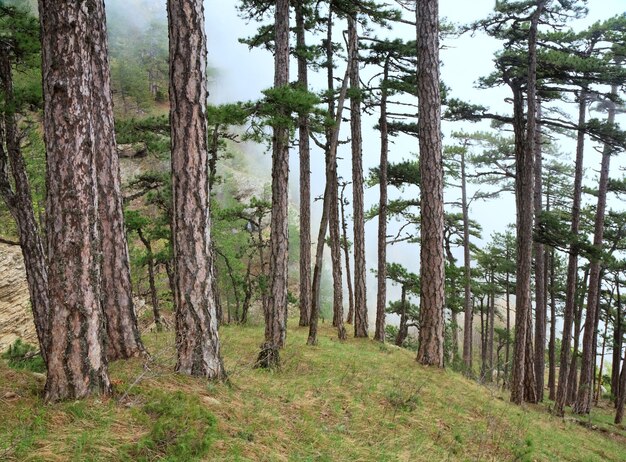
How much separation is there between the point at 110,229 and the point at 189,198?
140 cm

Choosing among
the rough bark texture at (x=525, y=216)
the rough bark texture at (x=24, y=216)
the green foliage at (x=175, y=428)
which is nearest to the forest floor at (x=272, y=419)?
the green foliage at (x=175, y=428)

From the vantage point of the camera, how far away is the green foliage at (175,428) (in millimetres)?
2904

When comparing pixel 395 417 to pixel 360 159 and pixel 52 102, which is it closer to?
pixel 52 102

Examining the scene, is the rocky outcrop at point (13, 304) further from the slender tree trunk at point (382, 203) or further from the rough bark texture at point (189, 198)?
the rough bark texture at point (189, 198)

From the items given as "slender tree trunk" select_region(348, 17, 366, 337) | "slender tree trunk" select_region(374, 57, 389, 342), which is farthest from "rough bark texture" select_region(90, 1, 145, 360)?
"slender tree trunk" select_region(374, 57, 389, 342)

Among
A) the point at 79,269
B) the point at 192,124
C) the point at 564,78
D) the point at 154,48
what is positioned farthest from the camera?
the point at 154,48

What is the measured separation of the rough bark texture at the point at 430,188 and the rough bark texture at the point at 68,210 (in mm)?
6355

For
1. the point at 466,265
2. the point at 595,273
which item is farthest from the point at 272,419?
the point at 466,265

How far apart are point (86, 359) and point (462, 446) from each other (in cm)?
429

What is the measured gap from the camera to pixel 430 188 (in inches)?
330

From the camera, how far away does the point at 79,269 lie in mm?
3260

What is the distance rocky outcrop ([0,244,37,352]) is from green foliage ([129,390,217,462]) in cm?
1616

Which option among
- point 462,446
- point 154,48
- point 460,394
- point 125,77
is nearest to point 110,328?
point 462,446

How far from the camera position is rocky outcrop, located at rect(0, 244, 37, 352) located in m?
16.7
